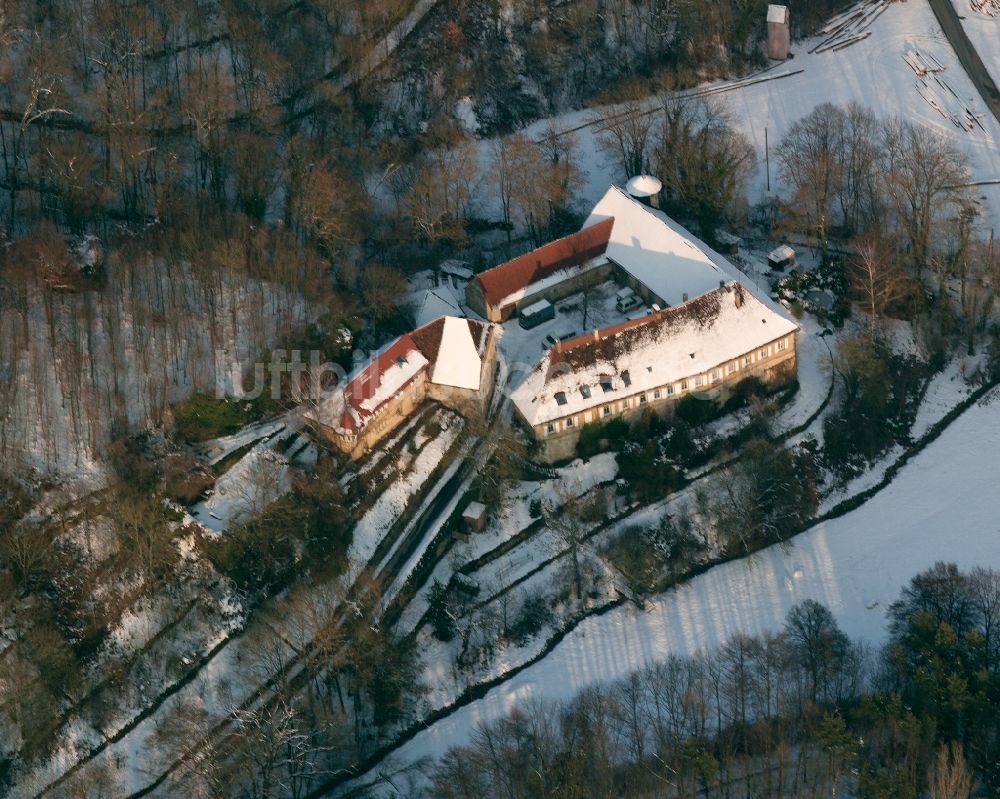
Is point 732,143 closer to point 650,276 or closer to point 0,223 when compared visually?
point 650,276

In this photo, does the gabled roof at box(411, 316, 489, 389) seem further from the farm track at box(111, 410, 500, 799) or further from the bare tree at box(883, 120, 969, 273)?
the bare tree at box(883, 120, 969, 273)

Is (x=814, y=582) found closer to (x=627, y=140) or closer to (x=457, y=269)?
(x=457, y=269)

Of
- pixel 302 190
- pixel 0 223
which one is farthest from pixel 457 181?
pixel 0 223

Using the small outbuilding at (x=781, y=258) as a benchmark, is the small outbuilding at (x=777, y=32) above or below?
above

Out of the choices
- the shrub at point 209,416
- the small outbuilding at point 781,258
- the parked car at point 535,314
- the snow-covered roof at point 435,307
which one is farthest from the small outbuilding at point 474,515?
the small outbuilding at point 781,258

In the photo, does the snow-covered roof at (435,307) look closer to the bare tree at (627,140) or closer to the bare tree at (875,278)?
the bare tree at (627,140)

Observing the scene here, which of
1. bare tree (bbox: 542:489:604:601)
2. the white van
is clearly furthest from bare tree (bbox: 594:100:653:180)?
bare tree (bbox: 542:489:604:601)
